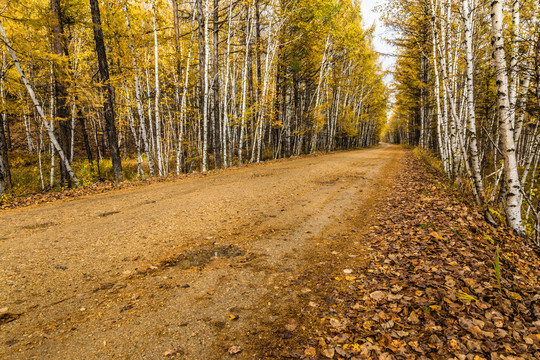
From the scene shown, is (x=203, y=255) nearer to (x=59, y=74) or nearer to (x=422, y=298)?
(x=422, y=298)

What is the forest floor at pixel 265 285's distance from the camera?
2.57m

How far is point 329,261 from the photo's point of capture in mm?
4195

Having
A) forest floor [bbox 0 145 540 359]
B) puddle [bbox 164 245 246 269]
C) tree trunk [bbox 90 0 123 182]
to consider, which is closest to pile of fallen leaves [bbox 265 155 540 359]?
forest floor [bbox 0 145 540 359]

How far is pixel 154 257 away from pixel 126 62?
41.2 ft

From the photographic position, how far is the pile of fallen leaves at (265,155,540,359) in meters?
2.51

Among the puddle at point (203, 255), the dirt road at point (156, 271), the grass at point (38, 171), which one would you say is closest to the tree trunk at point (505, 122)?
the dirt road at point (156, 271)

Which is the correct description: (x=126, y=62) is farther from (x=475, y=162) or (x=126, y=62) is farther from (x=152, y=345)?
(x=475, y=162)

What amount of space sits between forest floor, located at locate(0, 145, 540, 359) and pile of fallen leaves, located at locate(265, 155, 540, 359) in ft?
0.05

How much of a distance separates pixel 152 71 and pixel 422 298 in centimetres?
2129

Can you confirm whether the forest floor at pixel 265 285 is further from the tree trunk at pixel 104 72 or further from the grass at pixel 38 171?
the grass at pixel 38 171

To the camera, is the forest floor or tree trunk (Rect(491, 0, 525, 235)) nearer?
the forest floor

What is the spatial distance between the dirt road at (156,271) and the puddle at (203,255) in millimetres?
18

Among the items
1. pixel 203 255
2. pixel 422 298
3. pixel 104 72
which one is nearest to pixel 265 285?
pixel 203 255

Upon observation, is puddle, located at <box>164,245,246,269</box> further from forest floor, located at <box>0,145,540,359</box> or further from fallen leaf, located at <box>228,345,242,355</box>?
fallen leaf, located at <box>228,345,242,355</box>
